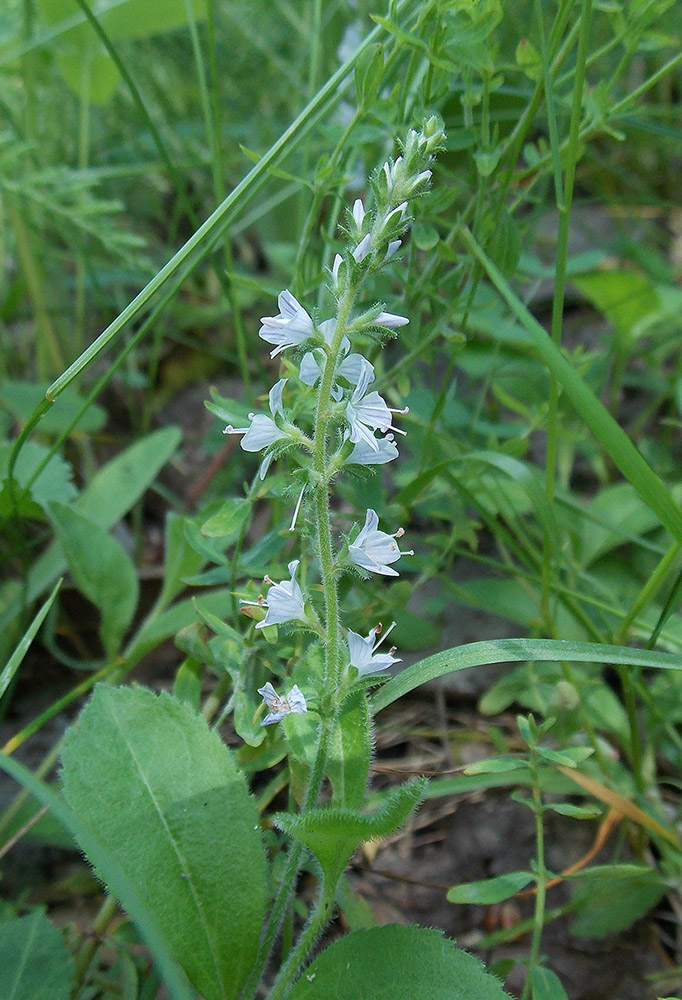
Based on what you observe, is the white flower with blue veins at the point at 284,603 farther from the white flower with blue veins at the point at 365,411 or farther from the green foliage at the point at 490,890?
the green foliage at the point at 490,890

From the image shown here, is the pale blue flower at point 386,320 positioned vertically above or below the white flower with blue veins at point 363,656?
above

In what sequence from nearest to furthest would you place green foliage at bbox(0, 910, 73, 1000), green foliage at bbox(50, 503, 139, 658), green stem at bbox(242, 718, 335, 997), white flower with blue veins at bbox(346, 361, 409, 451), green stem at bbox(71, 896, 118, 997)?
1. white flower with blue veins at bbox(346, 361, 409, 451)
2. green stem at bbox(242, 718, 335, 997)
3. green foliage at bbox(0, 910, 73, 1000)
4. green stem at bbox(71, 896, 118, 997)
5. green foliage at bbox(50, 503, 139, 658)

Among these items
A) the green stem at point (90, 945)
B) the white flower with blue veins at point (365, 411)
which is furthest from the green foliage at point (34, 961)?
the white flower with blue veins at point (365, 411)

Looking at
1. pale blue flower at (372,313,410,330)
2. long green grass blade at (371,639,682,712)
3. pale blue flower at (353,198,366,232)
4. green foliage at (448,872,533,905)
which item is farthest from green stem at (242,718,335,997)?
pale blue flower at (353,198,366,232)

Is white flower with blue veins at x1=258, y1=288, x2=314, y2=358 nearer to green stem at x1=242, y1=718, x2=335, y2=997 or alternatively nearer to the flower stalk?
the flower stalk

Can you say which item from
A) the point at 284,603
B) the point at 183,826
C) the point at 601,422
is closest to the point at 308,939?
the point at 183,826

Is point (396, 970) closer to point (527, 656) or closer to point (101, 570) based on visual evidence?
point (527, 656)
